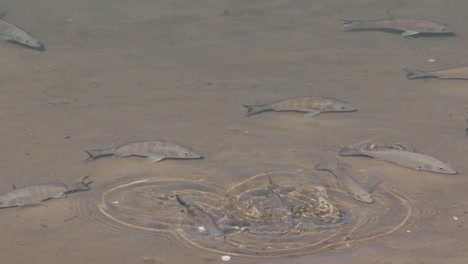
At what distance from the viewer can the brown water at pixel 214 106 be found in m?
6.35

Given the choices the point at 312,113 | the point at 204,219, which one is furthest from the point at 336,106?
the point at 204,219

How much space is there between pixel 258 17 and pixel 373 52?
2532 millimetres

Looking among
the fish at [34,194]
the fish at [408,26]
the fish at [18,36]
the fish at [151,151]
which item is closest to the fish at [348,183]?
the fish at [151,151]

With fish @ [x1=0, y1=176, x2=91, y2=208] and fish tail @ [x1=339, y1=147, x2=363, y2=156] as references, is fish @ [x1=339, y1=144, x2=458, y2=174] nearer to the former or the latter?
fish tail @ [x1=339, y1=147, x2=363, y2=156]

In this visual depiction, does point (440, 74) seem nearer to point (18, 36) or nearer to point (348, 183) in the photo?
point (348, 183)

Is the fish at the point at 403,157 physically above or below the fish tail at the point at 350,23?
below

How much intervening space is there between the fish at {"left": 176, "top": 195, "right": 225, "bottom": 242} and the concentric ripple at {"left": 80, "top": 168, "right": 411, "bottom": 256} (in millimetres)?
35

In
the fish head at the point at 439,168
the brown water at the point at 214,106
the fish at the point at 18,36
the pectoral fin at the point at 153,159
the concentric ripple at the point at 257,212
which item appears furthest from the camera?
the fish at the point at 18,36

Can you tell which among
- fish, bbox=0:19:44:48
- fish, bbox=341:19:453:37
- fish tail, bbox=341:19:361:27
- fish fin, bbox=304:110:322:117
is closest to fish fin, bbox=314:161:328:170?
fish fin, bbox=304:110:322:117

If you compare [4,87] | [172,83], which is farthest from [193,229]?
[4,87]

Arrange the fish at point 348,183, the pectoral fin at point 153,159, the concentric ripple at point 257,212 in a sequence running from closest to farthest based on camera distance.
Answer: the concentric ripple at point 257,212 → the fish at point 348,183 → the pectoral fin at point 153,159

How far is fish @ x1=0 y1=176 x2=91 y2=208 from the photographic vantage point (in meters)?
6.89

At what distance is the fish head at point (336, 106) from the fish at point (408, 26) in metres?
3.39

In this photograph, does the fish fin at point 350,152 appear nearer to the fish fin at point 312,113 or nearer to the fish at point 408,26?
the fish fin at point 312,113
